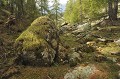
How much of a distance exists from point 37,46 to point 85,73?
14.9 ft

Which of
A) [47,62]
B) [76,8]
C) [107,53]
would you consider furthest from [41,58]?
[76,8]

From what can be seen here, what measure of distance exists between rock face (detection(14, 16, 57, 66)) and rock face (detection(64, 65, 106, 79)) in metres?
2.39

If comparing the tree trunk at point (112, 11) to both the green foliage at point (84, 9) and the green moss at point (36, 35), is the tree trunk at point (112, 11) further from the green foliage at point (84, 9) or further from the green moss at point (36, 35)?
the green moss at point (36, 35)

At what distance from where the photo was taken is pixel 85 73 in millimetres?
16906

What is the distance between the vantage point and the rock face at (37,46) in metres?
18.0

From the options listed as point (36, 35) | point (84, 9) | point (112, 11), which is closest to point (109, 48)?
point (36, 35)

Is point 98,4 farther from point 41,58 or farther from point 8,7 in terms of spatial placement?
point 41,58

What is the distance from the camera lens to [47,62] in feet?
59.6

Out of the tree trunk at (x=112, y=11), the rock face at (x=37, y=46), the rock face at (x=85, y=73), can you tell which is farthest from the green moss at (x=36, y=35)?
the tree trunk at (x=112, y=11)

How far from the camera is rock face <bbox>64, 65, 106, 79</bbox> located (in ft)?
54.2

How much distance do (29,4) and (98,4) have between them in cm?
1378

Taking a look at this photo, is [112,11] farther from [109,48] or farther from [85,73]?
[85,73]

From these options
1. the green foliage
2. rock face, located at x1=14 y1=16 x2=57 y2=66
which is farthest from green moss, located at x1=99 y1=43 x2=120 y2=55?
the green foliage

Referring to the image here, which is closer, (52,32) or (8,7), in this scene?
(52,32)
